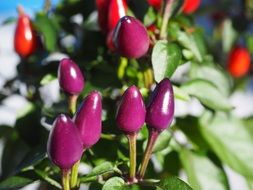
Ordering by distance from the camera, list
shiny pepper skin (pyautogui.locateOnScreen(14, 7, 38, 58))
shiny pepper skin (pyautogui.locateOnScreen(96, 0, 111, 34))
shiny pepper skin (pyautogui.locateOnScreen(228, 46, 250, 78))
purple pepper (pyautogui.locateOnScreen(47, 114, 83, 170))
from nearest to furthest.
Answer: purple pepper (pyautogui.locateOnScreen(47, 114, 83, 170)), shiny pepper skin (pyautogui.locateOnScreen(96, 0, 111, 34)), shiny pepper skin (pyautogui.locateOnScreen(14, 7, 38, 58)), shiny pepper skin (pyautogui.locateOnScreen(228, 46, 250, 78))

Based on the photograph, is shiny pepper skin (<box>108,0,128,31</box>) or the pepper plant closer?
the pepper plant

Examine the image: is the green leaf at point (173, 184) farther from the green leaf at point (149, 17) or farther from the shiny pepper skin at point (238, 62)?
Answer: the shiny pepper skin at point (238, 62)

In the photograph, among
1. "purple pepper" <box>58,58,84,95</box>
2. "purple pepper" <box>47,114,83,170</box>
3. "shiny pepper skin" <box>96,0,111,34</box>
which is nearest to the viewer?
"purple pepper" <box>47,114,83,170</box>

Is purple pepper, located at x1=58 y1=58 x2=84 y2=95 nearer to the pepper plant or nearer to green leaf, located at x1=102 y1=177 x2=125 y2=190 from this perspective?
the pepper plant

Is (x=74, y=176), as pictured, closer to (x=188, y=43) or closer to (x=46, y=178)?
(x=46, y=178)

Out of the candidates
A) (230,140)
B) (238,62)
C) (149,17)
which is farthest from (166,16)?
(238,62)

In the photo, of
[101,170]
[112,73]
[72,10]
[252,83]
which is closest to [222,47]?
[72,10]

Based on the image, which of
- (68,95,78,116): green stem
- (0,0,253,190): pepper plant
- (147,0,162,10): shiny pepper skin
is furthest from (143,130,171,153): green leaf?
(147,0,162,10): shiny pepper skin
